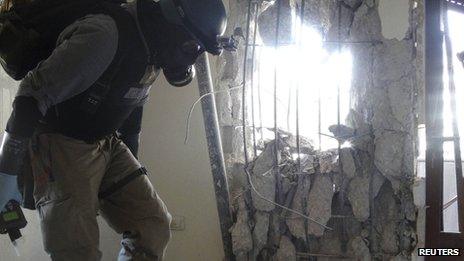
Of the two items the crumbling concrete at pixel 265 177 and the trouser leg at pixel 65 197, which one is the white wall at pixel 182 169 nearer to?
the crumbling concrete at pixel 265 177

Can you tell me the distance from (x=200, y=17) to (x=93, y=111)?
37cm

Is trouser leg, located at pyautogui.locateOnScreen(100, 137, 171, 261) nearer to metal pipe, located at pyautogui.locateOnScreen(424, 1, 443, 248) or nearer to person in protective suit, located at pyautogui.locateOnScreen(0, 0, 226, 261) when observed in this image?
person in protective suit, located at pyautogui.locateOnScreen(0, 0, 226, 261)

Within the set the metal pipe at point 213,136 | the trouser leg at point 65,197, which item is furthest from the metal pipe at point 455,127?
the trouser leg at point 65,197

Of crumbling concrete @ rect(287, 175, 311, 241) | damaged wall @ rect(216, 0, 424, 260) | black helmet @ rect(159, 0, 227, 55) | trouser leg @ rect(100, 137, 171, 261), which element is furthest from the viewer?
crumbling concrete @ rect(287, 175, 311, 241)

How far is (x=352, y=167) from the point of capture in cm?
155

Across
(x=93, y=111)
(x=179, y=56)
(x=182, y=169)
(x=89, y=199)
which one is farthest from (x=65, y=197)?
(x=182, y=169)

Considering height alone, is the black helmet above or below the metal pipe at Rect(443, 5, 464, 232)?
above

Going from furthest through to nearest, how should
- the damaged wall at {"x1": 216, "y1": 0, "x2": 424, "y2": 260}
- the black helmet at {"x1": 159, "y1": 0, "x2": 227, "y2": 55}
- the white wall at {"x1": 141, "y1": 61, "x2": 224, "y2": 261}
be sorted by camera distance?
the white wall at {"x1": 141, "y1": 61, "x2": 224, "y2": 261}, the damaged wall at {"x1": 216, "y1": 0, "x2": 424, "y2": 260}, the black helmet at {"x1": 159, "y1": 0, "x2": 227, "y2": 55}

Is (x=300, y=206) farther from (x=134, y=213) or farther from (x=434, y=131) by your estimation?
(x=134, y=213)

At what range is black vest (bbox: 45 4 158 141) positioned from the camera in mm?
998

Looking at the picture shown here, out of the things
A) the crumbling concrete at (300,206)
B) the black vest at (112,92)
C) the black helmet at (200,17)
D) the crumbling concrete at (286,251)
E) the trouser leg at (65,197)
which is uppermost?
the black helmet at (200,17)

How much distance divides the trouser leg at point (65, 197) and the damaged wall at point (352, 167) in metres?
0.75

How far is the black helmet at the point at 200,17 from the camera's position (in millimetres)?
1012

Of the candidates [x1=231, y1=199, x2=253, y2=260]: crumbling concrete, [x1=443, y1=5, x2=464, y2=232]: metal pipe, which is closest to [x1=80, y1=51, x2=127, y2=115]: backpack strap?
[x1=231, y1=199, x2=253, y2=260]: crumbling concrete
